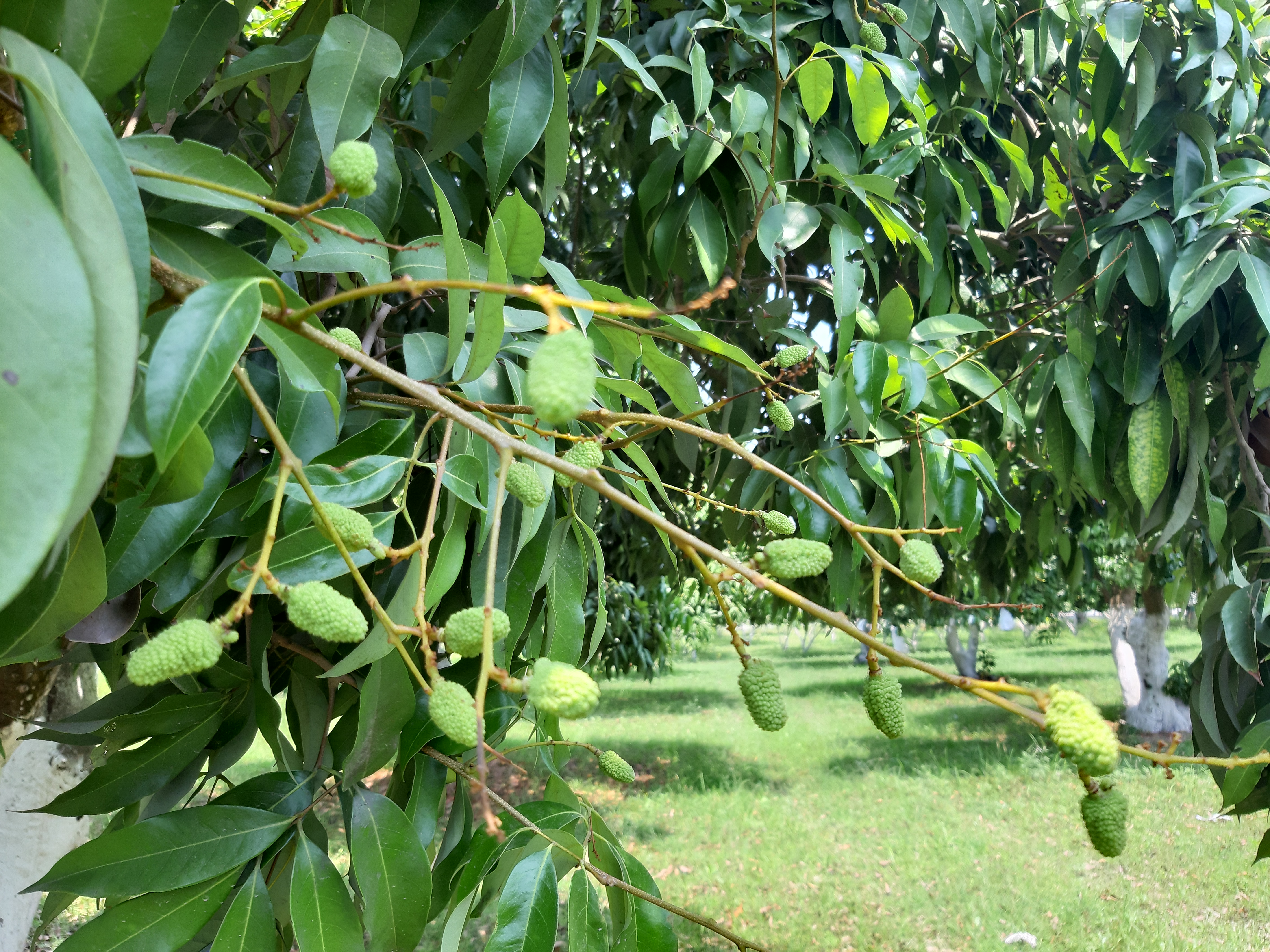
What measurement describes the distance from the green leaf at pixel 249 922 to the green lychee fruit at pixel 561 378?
2.06 feet

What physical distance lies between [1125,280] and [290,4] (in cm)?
195

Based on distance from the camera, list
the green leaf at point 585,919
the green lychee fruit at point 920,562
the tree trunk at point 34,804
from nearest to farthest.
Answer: the green lychee fruit at point 920,562, the green leaf at point 585,919, the tree trunk at point 34,804

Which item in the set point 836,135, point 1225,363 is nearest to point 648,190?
point 836,135

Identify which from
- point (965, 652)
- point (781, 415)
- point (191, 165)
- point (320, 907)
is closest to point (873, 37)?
point (781, 415)

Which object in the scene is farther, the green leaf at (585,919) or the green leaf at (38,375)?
the green leaf at (585,919)

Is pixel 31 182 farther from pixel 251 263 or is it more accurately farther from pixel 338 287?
pixel 338 287

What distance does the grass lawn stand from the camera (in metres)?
3.75

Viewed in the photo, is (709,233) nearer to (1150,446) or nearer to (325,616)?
(1150,446)

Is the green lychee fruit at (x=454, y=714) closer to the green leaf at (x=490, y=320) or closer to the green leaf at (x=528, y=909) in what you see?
the green leaf at (x=490, y=320)

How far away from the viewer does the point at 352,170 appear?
0.36 meters

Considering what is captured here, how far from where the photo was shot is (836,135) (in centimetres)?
132

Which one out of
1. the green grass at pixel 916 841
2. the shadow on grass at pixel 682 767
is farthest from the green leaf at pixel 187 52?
the shadow on grass at pixel 682 767

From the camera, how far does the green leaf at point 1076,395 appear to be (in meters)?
1.45

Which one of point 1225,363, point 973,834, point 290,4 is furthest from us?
point 973,834
